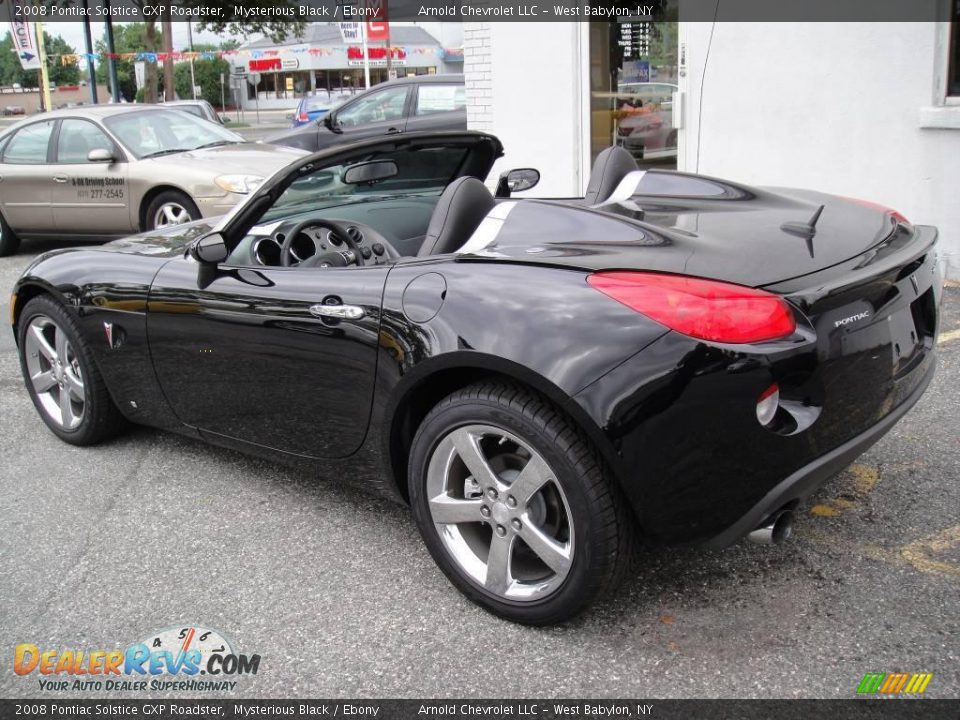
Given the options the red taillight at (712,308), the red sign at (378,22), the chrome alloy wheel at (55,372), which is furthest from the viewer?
the red sign at (378,22)

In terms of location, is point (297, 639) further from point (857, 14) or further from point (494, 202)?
point (857, 14)

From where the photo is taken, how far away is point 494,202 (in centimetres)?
307

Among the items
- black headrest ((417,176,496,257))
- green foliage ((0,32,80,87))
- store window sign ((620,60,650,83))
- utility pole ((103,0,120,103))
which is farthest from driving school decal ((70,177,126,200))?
green foliage ((0,32,80,87))

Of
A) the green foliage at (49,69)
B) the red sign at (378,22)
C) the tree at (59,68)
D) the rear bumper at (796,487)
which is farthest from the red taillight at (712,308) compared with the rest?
the tree at (59,68)

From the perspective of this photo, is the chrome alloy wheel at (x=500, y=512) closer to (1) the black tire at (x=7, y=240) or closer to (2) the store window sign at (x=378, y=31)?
(1) the black tire at (x=7, y=240)

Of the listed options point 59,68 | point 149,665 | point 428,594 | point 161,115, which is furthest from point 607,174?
point 59,68

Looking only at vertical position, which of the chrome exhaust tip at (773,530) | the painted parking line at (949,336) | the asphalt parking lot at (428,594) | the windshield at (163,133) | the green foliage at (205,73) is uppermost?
the green foliage at (205,73)

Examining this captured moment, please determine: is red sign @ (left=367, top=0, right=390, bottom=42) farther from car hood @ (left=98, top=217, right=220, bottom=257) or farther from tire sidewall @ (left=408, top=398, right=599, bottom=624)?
tire sidewall @ (left=408, top=398, right=599, bottom=624)

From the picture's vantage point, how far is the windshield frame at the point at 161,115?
9188 mm

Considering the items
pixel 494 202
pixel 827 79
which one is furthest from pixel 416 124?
pixel 494 202

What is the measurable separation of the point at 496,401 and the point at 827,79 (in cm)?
560

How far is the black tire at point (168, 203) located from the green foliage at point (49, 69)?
8624 centimetres

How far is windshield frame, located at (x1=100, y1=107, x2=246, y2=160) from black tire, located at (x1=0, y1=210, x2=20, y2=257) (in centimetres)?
182

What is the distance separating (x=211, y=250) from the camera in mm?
3270
